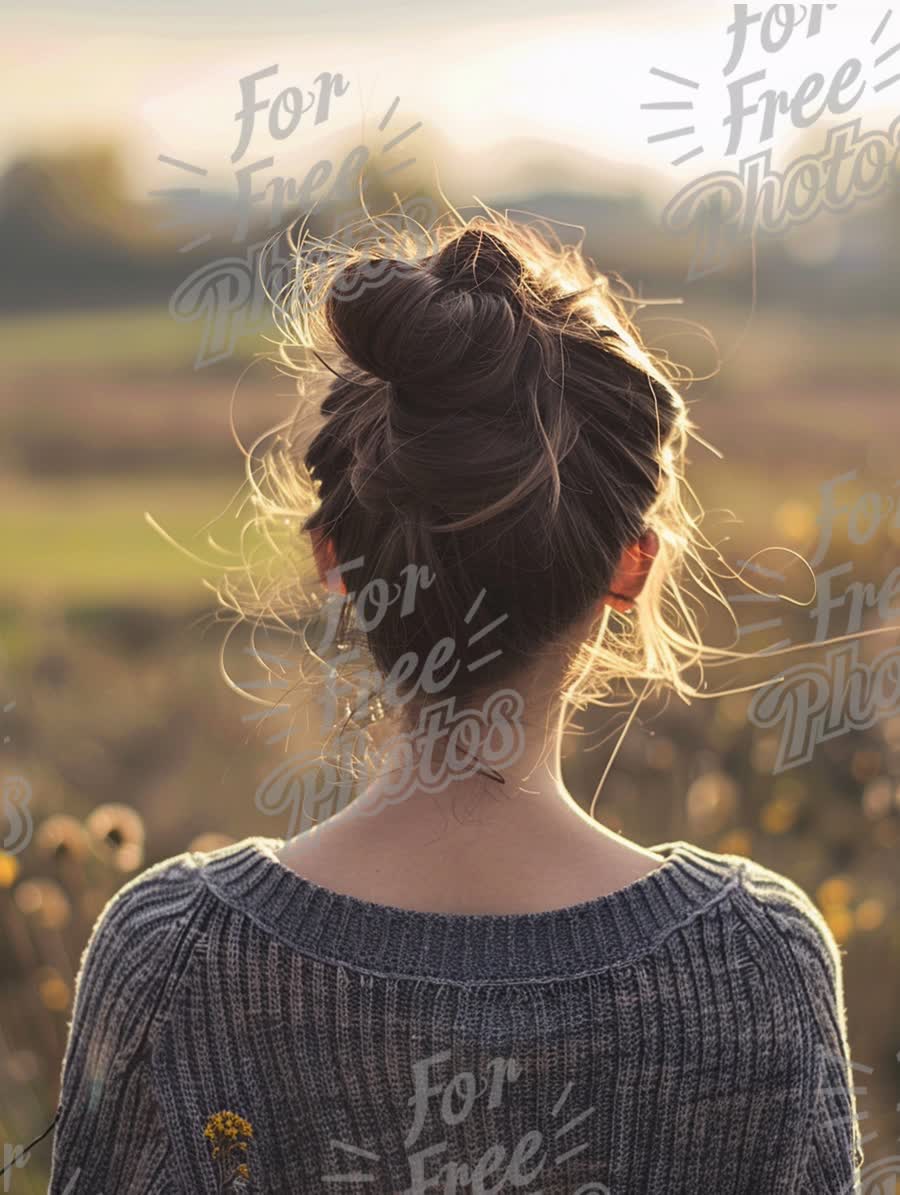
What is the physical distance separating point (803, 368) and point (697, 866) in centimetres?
616

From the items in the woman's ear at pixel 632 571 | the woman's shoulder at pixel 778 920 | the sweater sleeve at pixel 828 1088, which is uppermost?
the woman's ear at pixel 632 571

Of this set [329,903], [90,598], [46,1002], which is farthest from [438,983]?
[90,598]

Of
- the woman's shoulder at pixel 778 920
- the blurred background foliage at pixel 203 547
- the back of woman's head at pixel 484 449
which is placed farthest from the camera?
the blurred background foliage at pixel 203 547

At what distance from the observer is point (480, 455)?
1158mm

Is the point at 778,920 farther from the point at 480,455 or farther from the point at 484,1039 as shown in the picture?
the point at 480,455

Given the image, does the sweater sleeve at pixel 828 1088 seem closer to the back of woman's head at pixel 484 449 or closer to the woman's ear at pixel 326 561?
the back of woman's head at pixel 484 449

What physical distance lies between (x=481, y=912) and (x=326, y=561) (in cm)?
39

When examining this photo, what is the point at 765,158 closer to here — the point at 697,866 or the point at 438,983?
the point at 697,866

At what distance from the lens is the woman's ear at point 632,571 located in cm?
130

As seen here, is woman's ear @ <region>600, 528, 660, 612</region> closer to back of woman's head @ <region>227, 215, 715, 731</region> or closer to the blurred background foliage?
back of woman's head @ <region>227, 215, 715, 731</region>

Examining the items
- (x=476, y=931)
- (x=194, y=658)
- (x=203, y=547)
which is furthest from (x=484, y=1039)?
(x=203, y=547)

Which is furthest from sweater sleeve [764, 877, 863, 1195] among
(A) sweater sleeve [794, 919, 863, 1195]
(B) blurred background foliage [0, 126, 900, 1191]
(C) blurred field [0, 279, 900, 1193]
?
(B) blurred background foliage [0, 126, 900, 1191]

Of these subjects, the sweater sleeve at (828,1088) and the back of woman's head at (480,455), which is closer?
the back of woman's head at (480,455)

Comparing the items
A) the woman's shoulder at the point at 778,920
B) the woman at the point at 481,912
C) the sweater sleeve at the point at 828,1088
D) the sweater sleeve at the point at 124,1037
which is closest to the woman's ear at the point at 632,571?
the woman at the point at 481,912
